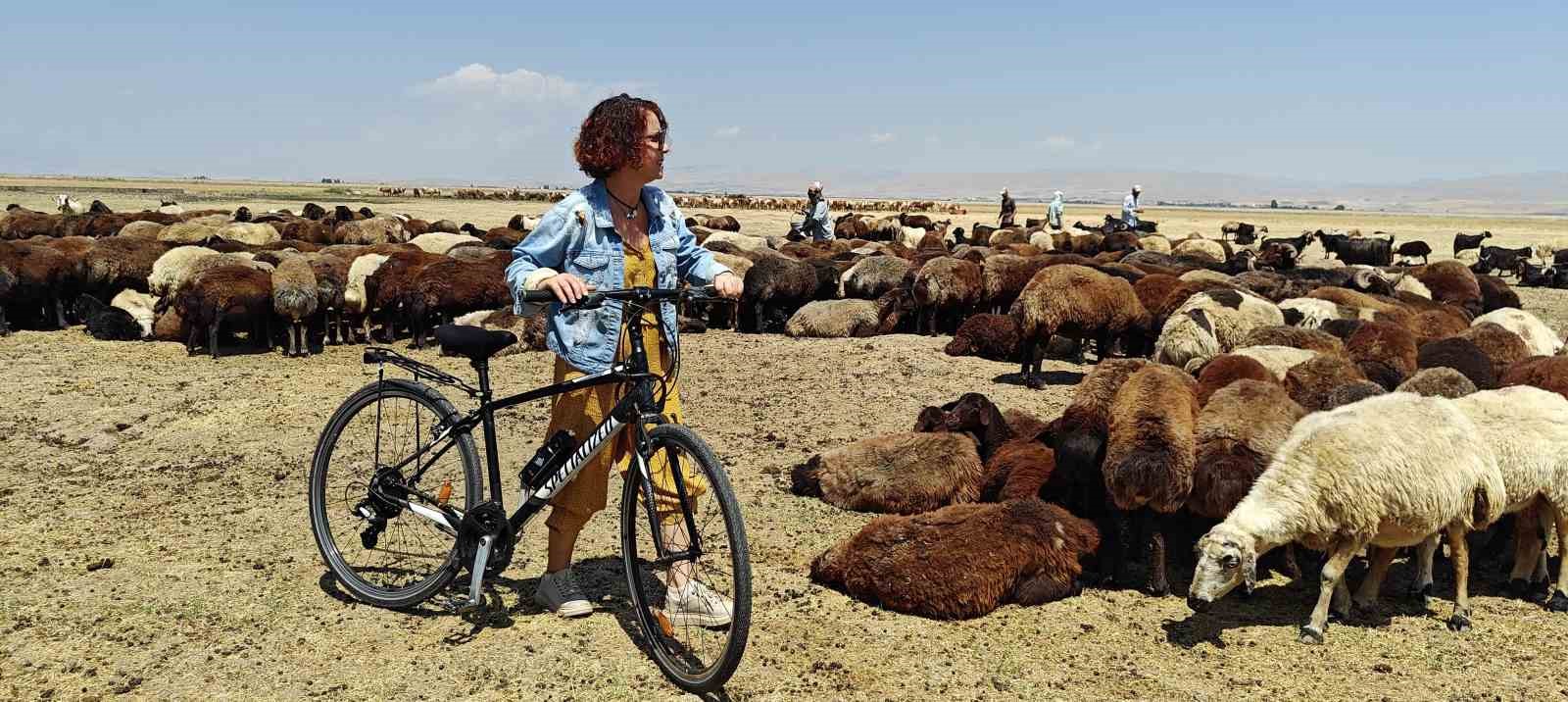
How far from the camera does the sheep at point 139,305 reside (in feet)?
46.9

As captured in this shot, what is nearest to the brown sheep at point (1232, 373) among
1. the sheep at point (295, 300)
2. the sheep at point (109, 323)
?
the sheep at point (295, 300)

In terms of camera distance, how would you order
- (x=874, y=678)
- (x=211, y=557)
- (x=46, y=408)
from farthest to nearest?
(x=46, y=408)
(x=211, y=557)
(x=874, y=678)

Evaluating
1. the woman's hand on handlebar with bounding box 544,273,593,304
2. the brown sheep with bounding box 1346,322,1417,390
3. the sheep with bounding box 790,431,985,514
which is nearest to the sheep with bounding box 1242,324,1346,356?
the brown sheep with bounding box 1346,322,1417,390

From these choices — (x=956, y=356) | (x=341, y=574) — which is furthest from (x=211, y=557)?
(x=956, y=356)

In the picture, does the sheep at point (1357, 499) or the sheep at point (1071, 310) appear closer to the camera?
the sheep at point (1357, 499)

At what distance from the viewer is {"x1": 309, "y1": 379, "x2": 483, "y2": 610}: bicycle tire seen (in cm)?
471

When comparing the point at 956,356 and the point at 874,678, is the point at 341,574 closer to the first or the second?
the point at 874,678

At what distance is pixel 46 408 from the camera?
358 inches

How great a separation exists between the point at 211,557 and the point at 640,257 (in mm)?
3114

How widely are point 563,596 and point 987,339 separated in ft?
31.1

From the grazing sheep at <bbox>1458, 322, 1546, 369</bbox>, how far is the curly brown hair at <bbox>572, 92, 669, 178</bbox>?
8.87m

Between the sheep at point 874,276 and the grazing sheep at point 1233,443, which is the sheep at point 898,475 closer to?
the grazing sheep at point 1233,443

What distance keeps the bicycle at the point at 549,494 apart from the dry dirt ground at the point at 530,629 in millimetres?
210

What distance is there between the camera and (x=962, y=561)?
544 centimetres
